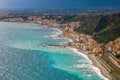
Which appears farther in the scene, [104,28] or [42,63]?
[104,28]

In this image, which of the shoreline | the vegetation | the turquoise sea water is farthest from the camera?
the vegetation

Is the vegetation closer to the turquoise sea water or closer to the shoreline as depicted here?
the shoreline

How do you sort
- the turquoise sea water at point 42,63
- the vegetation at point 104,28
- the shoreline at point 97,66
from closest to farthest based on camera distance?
the turquoise sea water at point 42,63 < the shoreline at point 97,66 < the vegetation at point 104,28

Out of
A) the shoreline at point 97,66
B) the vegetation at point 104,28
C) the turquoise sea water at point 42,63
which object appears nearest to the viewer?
the turquoise sea water at point 42,63

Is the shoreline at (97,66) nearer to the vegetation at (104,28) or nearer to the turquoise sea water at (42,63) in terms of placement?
the turquoise sea water at (42,63)

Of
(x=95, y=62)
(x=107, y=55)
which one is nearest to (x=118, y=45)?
(x=107, y=55)

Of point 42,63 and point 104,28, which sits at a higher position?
point 104,28

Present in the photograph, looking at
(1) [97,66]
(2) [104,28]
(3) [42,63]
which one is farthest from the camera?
(2) [104,28]

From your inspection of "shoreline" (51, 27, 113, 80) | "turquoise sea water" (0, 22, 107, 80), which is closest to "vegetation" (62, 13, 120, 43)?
"shoreline" (51, 27, 113, 80)

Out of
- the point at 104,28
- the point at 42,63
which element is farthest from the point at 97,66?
the point at 104,28

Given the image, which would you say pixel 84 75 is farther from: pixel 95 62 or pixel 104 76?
pixel 95 62

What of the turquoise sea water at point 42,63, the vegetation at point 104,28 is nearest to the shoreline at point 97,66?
the turquoise sea water at point 42,63

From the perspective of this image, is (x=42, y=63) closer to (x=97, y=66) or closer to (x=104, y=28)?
(x=97, y=66)
